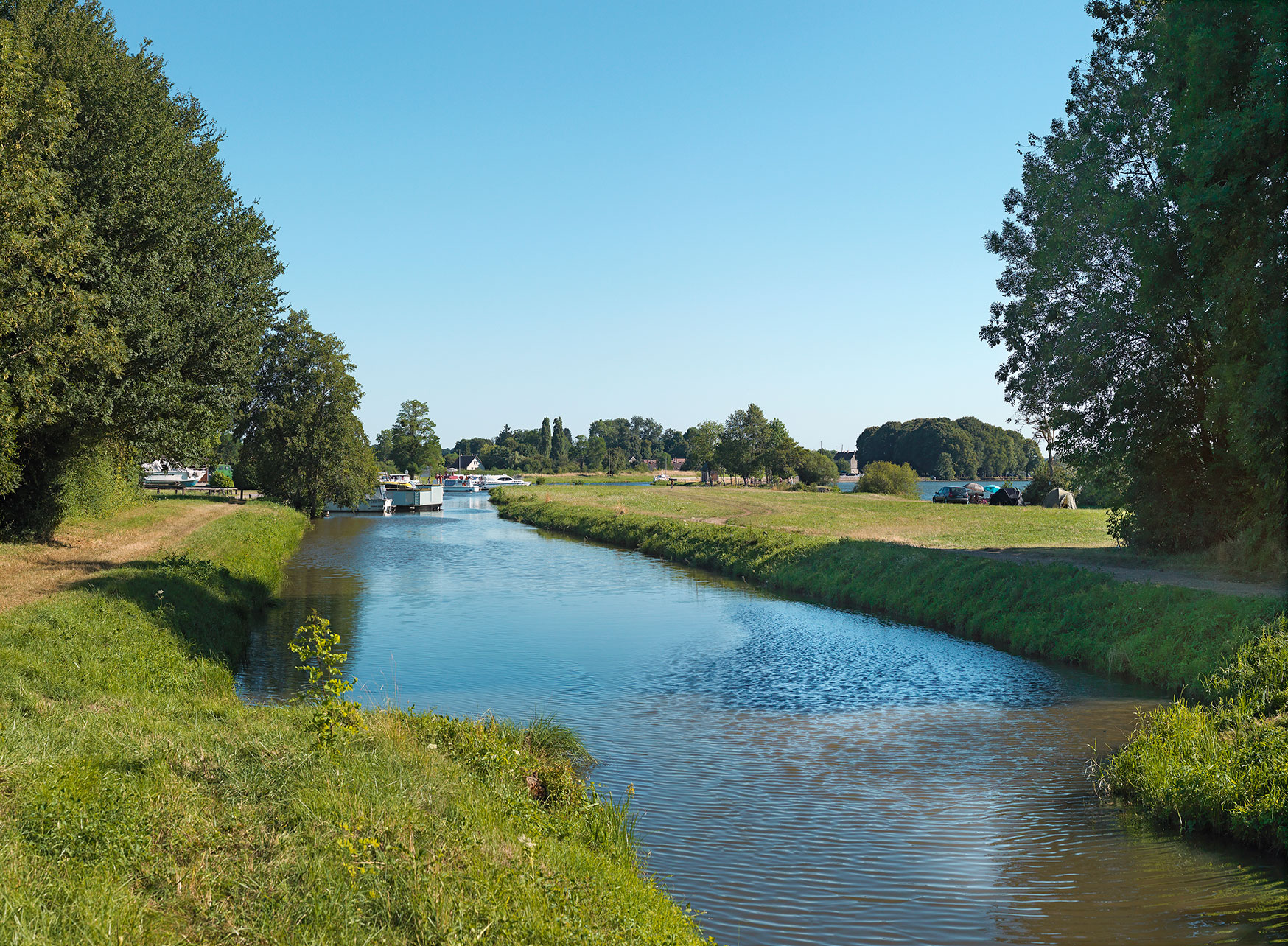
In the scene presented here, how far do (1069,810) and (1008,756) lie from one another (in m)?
2.38

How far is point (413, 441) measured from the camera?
13212 cm

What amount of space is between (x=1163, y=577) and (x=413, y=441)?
11981 centimetres

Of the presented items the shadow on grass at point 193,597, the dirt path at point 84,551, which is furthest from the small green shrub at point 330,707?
the dirt path at point 84,551

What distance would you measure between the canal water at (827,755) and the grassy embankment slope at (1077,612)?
2.49 ft

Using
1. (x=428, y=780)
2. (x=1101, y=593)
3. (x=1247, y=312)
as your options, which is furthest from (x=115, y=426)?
(x=1247, y=312)

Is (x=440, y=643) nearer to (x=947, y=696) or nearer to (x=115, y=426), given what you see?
(x=115, y=426)

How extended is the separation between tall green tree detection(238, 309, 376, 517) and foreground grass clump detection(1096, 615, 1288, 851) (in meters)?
58.9

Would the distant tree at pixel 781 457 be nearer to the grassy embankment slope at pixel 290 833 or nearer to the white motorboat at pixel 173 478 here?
the white motorboat at pixel 173 478

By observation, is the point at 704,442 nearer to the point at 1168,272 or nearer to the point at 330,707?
the point at 1168,272

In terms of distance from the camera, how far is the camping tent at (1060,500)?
6838 cm

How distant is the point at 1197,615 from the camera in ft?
58.5

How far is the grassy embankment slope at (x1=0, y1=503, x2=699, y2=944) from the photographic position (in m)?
5.61

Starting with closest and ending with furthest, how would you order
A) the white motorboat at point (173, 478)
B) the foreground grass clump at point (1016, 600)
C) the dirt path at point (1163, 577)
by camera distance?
the foreground grass clump at point (1016, 600), the dirt path at point (1163, 577), the white motorboat at point (173, 478)

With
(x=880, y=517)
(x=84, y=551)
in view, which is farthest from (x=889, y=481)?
(x=84, y=551)
